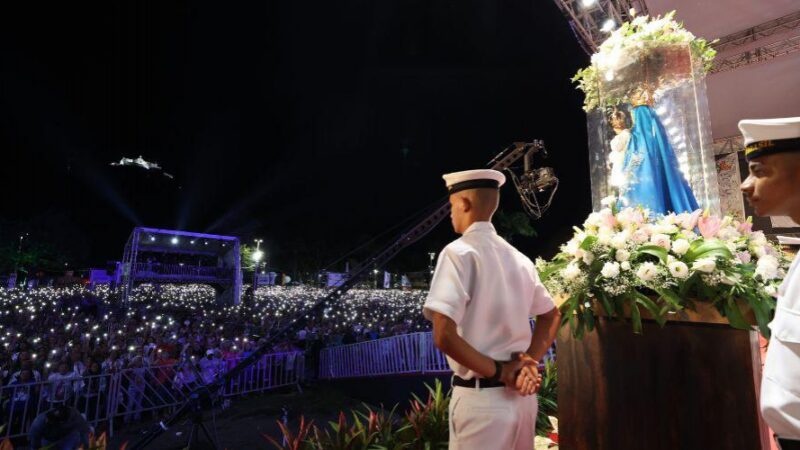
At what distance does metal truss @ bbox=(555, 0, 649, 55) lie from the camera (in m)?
8.41

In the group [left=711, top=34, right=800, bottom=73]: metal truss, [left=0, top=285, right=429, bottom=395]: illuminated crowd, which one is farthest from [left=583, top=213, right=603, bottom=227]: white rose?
[left=0, top=285, right=429, bottom=395]: illuminated crowd

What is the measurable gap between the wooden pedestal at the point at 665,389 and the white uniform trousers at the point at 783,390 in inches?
43.6

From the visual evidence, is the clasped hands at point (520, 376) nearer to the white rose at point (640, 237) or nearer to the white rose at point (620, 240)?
the white rose at point (620, 240)

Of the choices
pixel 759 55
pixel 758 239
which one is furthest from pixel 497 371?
pixel 759 55

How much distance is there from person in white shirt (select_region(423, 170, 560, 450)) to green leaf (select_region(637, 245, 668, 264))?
823 mm

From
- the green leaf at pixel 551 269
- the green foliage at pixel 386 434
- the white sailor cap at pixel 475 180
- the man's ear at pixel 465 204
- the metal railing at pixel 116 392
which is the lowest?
the metal railing at pixel 116 392

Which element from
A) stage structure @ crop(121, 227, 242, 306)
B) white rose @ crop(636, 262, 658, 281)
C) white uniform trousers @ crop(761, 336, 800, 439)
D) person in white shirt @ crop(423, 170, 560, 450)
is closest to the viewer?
white uniform trousers @ crop(761, 336, 800, 439)

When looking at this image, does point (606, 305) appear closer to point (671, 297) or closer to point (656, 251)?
point (671, 297)

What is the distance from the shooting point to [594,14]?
876cm

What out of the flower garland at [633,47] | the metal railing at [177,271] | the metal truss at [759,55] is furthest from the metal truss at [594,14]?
the metal railing at [177,271]

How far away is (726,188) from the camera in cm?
1171

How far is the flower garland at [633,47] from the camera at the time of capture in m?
4.09

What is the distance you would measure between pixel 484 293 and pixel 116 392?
1051cm

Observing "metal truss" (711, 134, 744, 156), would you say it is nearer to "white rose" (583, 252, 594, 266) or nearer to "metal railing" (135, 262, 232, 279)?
"white rose" (583, 252, 594, 266)
